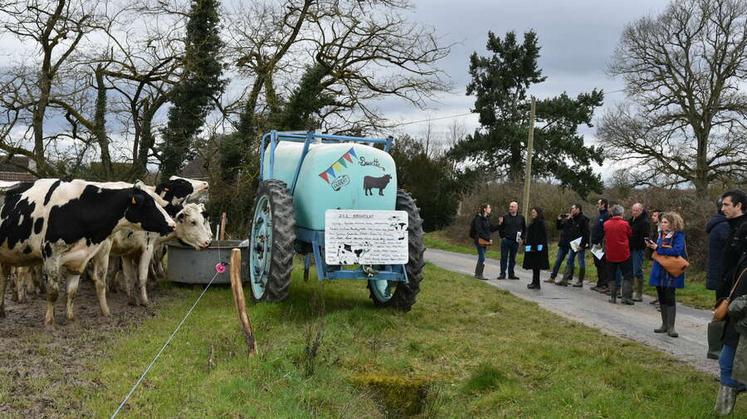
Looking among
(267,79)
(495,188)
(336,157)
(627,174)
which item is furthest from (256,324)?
(495,188)

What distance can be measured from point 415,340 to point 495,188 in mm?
28230

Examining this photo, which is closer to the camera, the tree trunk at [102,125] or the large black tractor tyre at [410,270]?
the large black tractor tyre at [410,270]

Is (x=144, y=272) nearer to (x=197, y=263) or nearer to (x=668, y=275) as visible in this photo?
(x=197, y=263)

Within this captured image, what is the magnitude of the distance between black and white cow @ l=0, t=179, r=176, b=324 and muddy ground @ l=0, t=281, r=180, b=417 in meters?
0.39

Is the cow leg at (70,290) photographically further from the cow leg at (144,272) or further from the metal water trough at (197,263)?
the metal water trough at (197,263)

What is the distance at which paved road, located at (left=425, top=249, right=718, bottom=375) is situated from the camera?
314 inches

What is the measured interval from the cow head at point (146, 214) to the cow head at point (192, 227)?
5.88 ft

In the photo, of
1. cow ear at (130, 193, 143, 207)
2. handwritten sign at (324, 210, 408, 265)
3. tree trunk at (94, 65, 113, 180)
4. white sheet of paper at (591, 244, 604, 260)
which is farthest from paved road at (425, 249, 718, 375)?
tree trunk at (94, 65, 113, 180)

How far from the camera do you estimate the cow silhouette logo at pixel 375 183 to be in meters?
8.55

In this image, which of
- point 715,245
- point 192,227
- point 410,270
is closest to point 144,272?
point 192,227

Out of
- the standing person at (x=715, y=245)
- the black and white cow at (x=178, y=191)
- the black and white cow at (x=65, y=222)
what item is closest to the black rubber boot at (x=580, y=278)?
→ the standing person at (x=715, y=245)

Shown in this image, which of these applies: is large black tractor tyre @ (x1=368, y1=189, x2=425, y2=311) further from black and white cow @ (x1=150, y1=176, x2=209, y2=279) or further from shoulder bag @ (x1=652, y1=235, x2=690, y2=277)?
black and white cow @ (x1=150, y1=176, x2=209, y2=279)

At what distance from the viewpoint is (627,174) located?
1161 inches

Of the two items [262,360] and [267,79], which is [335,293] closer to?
[262,360]
